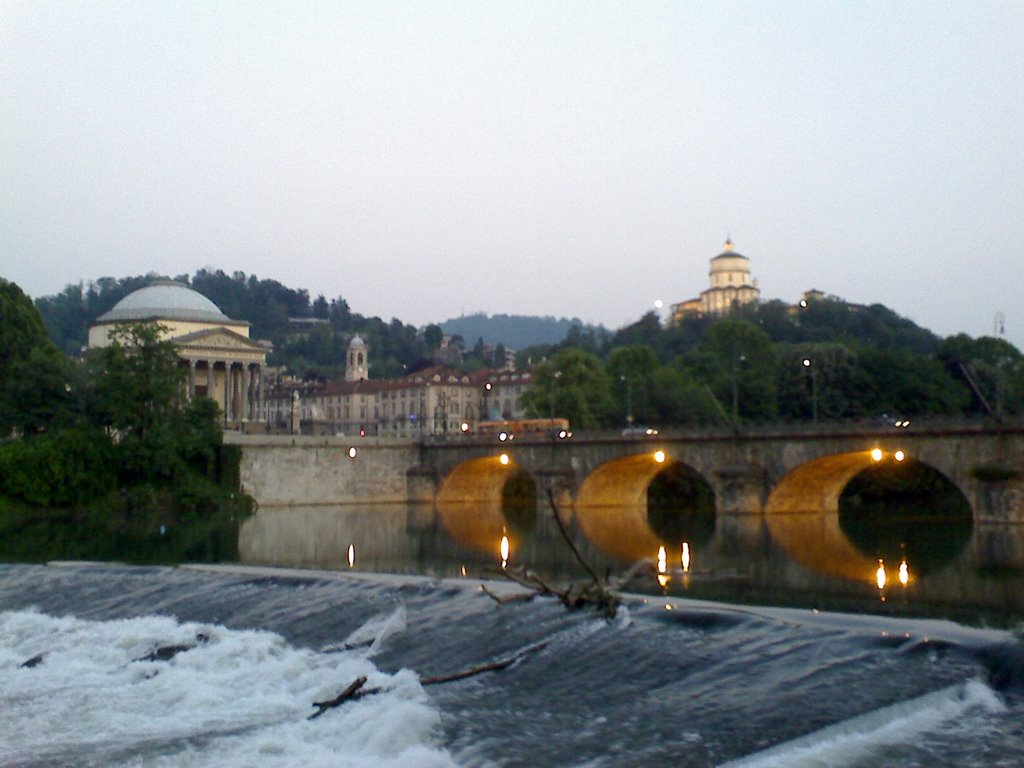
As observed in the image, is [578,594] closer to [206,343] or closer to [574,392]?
[574,392]

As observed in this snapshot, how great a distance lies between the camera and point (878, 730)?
1244cm

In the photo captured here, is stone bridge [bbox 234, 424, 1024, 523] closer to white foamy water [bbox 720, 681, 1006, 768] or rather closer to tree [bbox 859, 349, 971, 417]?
tree [bbox 859, 349, 971, 417]

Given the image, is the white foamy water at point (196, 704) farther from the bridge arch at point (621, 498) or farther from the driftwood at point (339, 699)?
the bridge arch at point (621, 498)

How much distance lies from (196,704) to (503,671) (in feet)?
13.5

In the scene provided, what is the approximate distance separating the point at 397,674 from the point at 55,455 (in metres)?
Answer: 45.2

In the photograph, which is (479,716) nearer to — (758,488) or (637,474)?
(758,488)

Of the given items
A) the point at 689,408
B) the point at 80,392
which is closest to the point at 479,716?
the point at 80,392

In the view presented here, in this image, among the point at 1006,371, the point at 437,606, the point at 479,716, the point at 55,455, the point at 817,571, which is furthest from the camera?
the point at 1006,371

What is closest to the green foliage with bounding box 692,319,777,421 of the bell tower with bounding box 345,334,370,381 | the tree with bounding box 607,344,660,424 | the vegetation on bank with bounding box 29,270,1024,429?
the vegetation on bank with bounding box 29,270,1024,429

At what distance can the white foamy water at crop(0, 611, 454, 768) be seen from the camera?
13.3 m

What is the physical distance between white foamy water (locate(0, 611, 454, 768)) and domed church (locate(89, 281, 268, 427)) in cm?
6163

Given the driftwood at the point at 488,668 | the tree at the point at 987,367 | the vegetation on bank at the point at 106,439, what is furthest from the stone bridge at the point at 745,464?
the driftwood at the point at 488,668

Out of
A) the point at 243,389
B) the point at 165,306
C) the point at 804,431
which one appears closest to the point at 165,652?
the point at 804,431

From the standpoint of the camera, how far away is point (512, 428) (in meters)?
72.1
